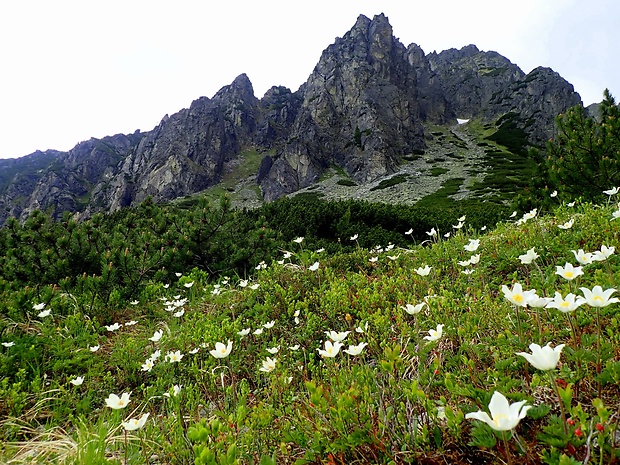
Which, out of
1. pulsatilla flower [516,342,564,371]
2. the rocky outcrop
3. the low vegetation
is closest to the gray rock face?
the rocky outcrop

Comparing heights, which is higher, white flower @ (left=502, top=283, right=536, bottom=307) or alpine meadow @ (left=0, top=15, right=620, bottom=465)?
white flower @ (left=502, top=283, right=536, bottom=307)

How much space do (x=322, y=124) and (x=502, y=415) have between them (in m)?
107

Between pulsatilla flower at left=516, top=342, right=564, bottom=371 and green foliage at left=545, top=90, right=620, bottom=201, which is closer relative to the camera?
pulsatilla flower at left=516, top=342, right=564, bottom=371

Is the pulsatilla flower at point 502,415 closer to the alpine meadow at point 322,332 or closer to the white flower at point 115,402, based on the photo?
the alpine meadow at point 322,332

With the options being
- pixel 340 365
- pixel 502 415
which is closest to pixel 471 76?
pixel 340 365

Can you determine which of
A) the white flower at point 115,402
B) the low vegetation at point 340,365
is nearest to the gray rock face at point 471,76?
the low vegetation at point 340,365

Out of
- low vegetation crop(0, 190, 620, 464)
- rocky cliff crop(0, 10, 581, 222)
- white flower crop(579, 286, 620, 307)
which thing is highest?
rocky cliff crop(0, 10, 581, 222)

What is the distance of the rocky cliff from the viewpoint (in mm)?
94444

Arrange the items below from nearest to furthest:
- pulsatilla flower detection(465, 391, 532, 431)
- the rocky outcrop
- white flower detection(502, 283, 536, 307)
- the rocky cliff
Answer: pulsatilla flower detection(465, 391, 532, 431)
white flower detection(502, 283, 536, 307)
the rocky outcrop
the rocky cliff

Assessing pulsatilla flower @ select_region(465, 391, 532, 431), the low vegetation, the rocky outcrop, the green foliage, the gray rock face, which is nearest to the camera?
pulsatilla flower @ select_region(465, 391, 532, 431)

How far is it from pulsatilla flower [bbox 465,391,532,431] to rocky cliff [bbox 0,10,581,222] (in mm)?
82284

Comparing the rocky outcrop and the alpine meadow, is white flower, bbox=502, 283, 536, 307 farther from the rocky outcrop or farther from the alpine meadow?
the rocky outcrop

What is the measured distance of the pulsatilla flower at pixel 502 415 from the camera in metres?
1.14

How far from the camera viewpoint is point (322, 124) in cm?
10362
